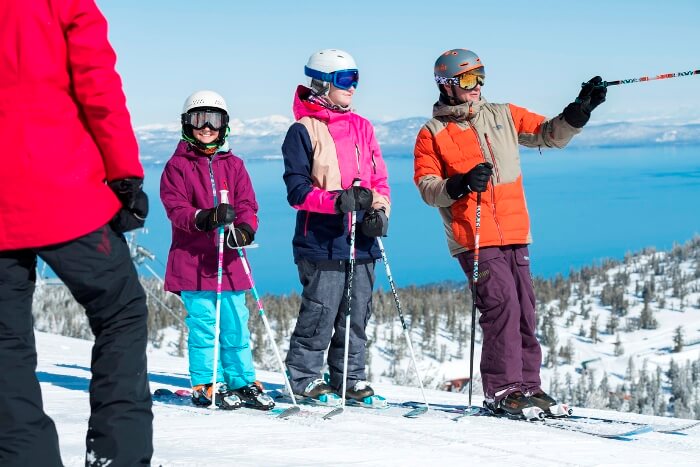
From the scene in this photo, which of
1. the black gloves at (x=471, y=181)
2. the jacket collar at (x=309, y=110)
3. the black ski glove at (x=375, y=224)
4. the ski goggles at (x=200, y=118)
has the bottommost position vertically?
the black ski glove at (x=375, y=224)

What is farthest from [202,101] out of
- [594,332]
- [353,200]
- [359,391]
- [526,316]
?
[594,332]

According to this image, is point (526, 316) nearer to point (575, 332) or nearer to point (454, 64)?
point (454, 64)

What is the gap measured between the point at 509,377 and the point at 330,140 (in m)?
1.94

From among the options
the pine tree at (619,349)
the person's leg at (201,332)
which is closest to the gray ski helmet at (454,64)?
the person's leg at (201,332)

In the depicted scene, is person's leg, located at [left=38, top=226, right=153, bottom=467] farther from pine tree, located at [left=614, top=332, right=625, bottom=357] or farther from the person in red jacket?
pine tree, located at [left=614, top=332, right=625, bottom=357]

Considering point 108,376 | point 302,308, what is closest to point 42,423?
point 108,376

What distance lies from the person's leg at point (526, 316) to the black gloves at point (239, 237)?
1.75 metres

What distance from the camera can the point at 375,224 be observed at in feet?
17.4

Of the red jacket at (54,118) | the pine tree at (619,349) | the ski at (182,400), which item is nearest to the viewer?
the red jacket at (54,118)

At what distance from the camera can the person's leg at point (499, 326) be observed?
5.30 m

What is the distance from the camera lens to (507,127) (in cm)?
555

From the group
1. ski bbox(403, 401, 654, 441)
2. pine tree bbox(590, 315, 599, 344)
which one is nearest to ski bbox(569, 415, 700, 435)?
ski bbox(403, 401, 654, 441)

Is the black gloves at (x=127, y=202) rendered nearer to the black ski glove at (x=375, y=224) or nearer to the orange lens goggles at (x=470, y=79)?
the black ski glove at (x=375, y=224)

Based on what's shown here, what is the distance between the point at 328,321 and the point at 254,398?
712 mm
